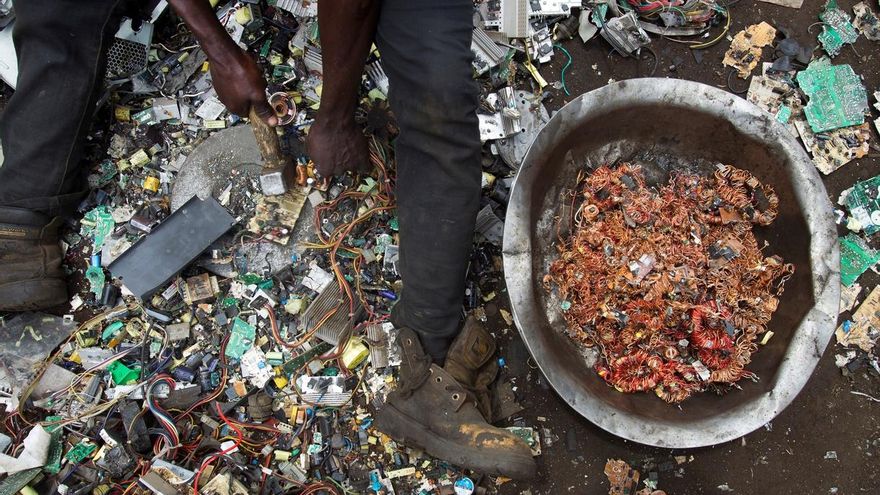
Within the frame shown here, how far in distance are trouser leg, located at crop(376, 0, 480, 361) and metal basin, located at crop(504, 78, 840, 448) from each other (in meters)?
0.27

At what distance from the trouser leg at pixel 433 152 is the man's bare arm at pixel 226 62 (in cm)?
58

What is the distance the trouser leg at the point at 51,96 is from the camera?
2.63m

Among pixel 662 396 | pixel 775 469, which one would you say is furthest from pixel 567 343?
pixel 775 469

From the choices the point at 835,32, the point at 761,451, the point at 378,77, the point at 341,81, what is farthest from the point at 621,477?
the point at 835,32

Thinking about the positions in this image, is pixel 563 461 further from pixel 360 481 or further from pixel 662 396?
pixel 360 481

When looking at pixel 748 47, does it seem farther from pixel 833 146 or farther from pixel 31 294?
pixel 31 294

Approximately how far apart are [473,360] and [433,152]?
944mm

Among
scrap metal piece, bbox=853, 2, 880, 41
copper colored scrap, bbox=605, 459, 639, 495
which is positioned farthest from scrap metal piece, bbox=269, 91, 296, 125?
scrap metal piece, bbox=853, 2, 880, 41

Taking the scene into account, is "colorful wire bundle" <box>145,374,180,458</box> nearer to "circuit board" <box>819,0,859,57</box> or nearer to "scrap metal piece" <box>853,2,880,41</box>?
"circuit board" <box>819,0,859,57</box>

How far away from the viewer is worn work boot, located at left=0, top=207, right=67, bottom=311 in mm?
2670

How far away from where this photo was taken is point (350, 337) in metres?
2.83

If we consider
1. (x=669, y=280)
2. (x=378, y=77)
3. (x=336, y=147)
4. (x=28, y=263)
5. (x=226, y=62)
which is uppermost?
(x=226, y=62)

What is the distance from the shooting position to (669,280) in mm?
2650

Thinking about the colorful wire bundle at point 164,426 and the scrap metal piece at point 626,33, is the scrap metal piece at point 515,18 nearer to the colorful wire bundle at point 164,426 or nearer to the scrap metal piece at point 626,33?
the scrap metal piece at point 626,33
